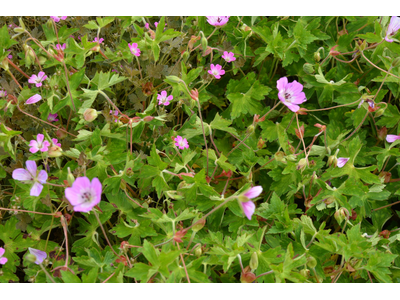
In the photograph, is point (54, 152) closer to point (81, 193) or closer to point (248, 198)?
point (81, 193)

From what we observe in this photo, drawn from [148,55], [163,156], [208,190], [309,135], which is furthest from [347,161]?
[148,55]

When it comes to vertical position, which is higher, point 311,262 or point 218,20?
point 218,20

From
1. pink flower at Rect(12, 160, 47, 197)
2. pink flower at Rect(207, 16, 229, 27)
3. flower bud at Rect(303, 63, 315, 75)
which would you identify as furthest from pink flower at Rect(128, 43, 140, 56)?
flower bud at Rect(303, 63, 315, 75)

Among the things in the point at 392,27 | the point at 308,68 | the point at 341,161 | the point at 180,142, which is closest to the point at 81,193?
the point at 180,142

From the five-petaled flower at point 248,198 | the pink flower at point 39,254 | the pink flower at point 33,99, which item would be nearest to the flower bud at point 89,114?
the pink flower at point 33,99

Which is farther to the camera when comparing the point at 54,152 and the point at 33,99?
the point at 33,99

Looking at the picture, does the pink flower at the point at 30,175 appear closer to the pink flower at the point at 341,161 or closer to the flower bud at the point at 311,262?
the flower bud at the point at 311,262

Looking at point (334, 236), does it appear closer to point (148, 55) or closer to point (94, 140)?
point (94, 140)
